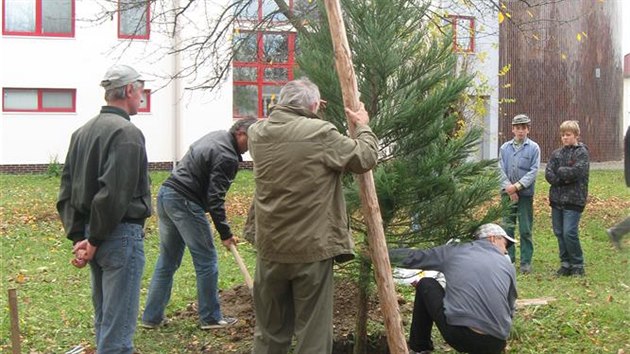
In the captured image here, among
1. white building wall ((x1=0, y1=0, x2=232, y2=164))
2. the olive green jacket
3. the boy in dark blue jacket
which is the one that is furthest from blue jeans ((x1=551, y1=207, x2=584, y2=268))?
white building wall ((x1=0, y1=0, x2=232, y2=164))

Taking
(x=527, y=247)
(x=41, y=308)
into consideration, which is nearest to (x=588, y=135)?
(x=527, y=247)

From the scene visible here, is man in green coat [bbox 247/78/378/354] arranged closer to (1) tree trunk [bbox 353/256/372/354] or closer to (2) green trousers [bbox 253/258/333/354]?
(2) green trousers [bbox 253/258/333/354]

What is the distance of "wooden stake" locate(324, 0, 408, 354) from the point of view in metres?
4.92

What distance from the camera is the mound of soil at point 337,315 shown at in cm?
635

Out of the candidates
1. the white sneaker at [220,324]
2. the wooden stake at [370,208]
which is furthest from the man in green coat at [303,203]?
the white sneaker at [220,324]

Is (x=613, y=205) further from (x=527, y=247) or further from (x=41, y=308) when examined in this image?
(x=41, y=308)

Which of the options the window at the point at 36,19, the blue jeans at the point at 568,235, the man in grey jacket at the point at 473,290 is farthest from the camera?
the window at the point at 36,19

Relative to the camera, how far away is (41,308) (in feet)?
26.0

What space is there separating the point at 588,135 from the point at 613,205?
14.3 metres

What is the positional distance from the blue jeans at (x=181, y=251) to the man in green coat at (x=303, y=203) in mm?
1908

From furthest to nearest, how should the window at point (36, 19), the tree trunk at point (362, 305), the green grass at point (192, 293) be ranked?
1. the window at point (36, 19)
2. the green grass at point (192, 293)
3. the tree trunk at point (362, 305)

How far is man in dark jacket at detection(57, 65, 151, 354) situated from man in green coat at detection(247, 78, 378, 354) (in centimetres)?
72

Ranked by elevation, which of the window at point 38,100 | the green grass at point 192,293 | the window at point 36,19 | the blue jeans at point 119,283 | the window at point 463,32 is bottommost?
the green grass at point 192,293

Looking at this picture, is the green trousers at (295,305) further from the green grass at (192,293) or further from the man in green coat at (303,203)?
the green grass at (192,293)
